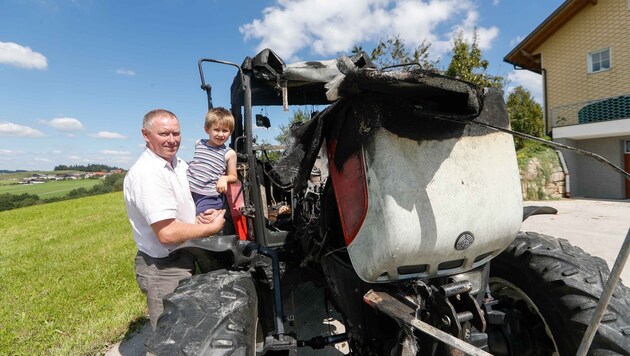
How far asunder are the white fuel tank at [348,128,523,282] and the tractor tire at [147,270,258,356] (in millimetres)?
590

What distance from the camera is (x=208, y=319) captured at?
160 cm

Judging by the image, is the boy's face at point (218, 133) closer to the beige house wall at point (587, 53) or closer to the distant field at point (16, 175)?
the beige house wall at point (587, 53)

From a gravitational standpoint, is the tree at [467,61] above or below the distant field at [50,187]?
above

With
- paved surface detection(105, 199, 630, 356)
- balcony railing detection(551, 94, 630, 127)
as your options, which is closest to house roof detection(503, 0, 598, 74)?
balcony railing detection(551, 94, 630, 127)

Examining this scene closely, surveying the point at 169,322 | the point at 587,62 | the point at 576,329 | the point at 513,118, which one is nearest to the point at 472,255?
the point at 576,329

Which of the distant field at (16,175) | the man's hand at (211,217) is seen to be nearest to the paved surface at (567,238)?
the man's hand at (211,217)

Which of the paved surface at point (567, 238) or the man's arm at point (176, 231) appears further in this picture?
the paved surface at point (567, 238)

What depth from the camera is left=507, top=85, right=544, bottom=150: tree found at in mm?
24477

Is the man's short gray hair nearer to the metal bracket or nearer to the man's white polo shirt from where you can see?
the man's white polo shirt

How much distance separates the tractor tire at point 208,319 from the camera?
150 centimetres

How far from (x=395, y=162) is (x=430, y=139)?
0.18m

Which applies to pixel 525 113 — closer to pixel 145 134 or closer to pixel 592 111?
pixel 592 111

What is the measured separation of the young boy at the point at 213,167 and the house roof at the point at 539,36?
18.3 metres

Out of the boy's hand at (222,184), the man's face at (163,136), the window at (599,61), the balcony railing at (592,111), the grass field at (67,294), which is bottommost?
the grass field at (67,294)
